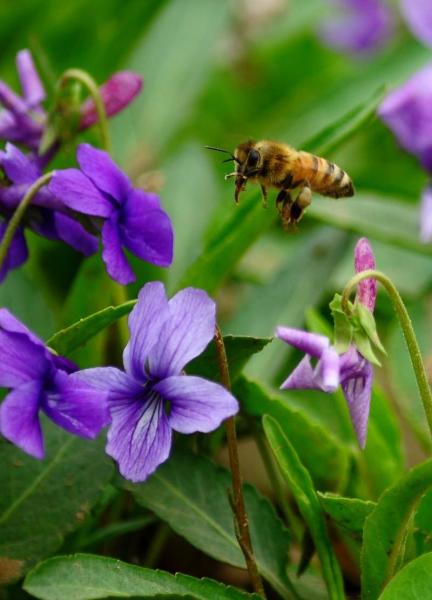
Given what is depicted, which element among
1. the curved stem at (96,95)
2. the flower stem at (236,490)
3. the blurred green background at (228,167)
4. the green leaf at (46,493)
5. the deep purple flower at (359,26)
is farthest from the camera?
the deep purple flower at (359,26)

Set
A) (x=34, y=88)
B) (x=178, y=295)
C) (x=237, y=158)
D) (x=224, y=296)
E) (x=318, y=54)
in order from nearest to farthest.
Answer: (x=178, y=295) → (x=237, y=158) → (x=34, y=88) → (x=224, y=296) → (x=318, y=54)

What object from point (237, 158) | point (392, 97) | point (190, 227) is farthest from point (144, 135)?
point (237, 158)

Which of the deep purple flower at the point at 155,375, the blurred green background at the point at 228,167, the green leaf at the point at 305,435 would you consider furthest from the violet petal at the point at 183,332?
the blurred green background at the point at 228,167

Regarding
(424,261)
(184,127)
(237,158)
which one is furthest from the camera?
(184,127)

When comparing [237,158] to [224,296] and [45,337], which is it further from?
[224,296]

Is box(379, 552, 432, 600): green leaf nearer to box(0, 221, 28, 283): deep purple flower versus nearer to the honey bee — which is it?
the honey bee

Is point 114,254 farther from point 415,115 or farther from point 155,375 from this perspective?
point 415,115

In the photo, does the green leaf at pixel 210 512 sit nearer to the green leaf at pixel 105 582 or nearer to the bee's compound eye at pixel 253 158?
the green leaf at pixel 105 582

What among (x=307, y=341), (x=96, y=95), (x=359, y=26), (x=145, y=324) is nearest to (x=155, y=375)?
(x=145, y=324)
